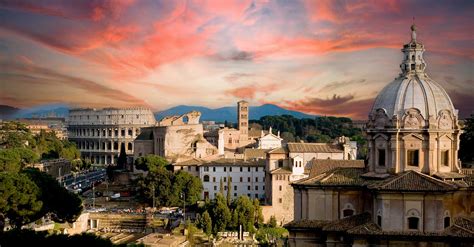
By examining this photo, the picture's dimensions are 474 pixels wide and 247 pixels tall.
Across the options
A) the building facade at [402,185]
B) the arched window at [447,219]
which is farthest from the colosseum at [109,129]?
the arched window at [447,219]

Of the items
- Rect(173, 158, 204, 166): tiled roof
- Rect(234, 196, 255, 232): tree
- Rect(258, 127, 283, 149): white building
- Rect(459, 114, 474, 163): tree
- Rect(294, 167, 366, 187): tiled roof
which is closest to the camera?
Rect(294, 167, 366, 187): tiled roof

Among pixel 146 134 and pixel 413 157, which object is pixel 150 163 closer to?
pixel 146 134

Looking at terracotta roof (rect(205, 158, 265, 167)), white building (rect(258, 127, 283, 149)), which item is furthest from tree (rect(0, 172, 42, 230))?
white building (rect(258, 127, 283, 149))

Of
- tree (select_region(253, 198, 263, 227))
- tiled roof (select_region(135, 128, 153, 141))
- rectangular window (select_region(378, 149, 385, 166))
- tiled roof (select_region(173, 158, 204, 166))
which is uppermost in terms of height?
tiled roof (select_region(135, 128, 153, 141))

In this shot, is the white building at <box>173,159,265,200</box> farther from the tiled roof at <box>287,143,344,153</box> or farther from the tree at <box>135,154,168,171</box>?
the tree at <box>135,154,168,171</box>

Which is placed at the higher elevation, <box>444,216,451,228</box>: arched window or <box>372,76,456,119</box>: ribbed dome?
<box>372,76,456,119</box>: ribbed dome

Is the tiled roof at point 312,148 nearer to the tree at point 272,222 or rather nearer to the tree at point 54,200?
the tree at point 272,222

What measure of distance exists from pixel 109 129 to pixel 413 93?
255 ft

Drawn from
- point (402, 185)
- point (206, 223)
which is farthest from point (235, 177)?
point (402, 185)

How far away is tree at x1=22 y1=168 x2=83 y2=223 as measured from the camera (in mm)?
33625

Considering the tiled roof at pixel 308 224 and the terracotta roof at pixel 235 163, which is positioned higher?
the terracotta roof at pixel 235 163

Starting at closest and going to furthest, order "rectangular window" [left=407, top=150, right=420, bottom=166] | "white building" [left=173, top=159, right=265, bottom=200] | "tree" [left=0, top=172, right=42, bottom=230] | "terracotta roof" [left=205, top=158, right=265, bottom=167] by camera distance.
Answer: "rectangular window" [left=407, top=150, right=420, bottom=166]
"tree" [left=0, top=172, right=42, bottom=230]
"white building" [left=173, top=159, right=265, bottom=200]
"terracotta roof" [left=205, top=158, right=265, bottom=167]

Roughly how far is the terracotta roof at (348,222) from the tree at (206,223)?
18.6m

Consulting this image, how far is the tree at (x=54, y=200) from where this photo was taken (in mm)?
33625
